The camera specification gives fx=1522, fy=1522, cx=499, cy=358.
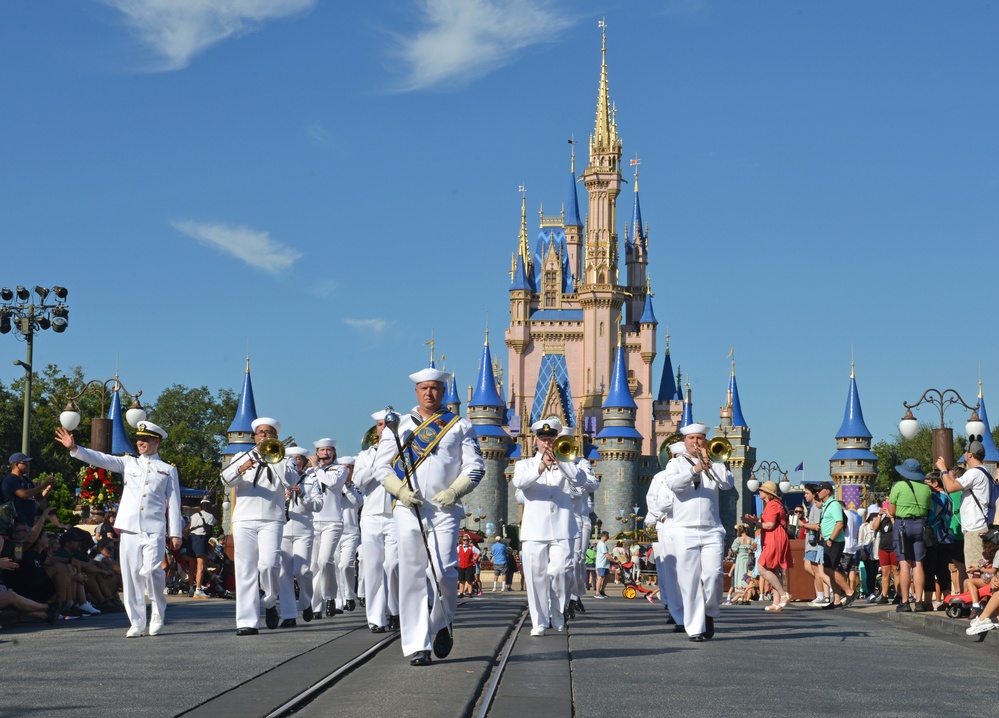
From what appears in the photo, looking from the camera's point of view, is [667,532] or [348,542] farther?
[348,542]

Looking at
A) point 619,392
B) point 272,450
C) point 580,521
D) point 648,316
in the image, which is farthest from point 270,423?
point 648,316

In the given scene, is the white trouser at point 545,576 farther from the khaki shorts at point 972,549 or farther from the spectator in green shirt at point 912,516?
the khaki shorts at point 972,549

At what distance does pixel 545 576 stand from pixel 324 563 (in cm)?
390

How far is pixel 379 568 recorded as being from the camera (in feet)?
45.8

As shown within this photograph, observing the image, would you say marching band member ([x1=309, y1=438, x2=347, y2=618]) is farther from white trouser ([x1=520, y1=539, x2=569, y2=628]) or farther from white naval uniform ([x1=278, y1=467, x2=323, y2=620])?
white trouser ([x1=520, y1=539, x2=569, y2=628])

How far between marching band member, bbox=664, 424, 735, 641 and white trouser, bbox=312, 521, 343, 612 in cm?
474

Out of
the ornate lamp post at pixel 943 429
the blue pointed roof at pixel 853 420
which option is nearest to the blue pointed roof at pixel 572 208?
the blue pointed roof at pixel 853 420

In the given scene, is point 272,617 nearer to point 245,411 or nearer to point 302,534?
point 302,534

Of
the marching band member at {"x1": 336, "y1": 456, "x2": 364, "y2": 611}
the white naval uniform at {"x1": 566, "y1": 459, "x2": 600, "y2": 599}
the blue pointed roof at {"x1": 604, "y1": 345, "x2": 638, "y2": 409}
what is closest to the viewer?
the white naval uniform at {"x1": 566, "y1": 459, "x2": 600, "y2": 599}

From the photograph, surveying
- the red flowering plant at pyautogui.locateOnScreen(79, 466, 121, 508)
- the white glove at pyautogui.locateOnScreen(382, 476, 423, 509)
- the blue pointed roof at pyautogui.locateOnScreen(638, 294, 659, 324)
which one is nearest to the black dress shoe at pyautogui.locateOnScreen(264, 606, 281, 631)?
the white glove at pyautogui.locateOnScreen(382, 476, 423, 509)

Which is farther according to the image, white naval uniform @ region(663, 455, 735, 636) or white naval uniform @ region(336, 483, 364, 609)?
white naval uniform @ region(336, 483, 364, 609)

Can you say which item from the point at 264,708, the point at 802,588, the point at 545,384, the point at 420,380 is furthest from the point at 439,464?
the point at 545,384

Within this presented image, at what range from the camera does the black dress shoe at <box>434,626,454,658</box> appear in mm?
9734

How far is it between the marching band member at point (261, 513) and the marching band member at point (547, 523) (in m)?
2.08
